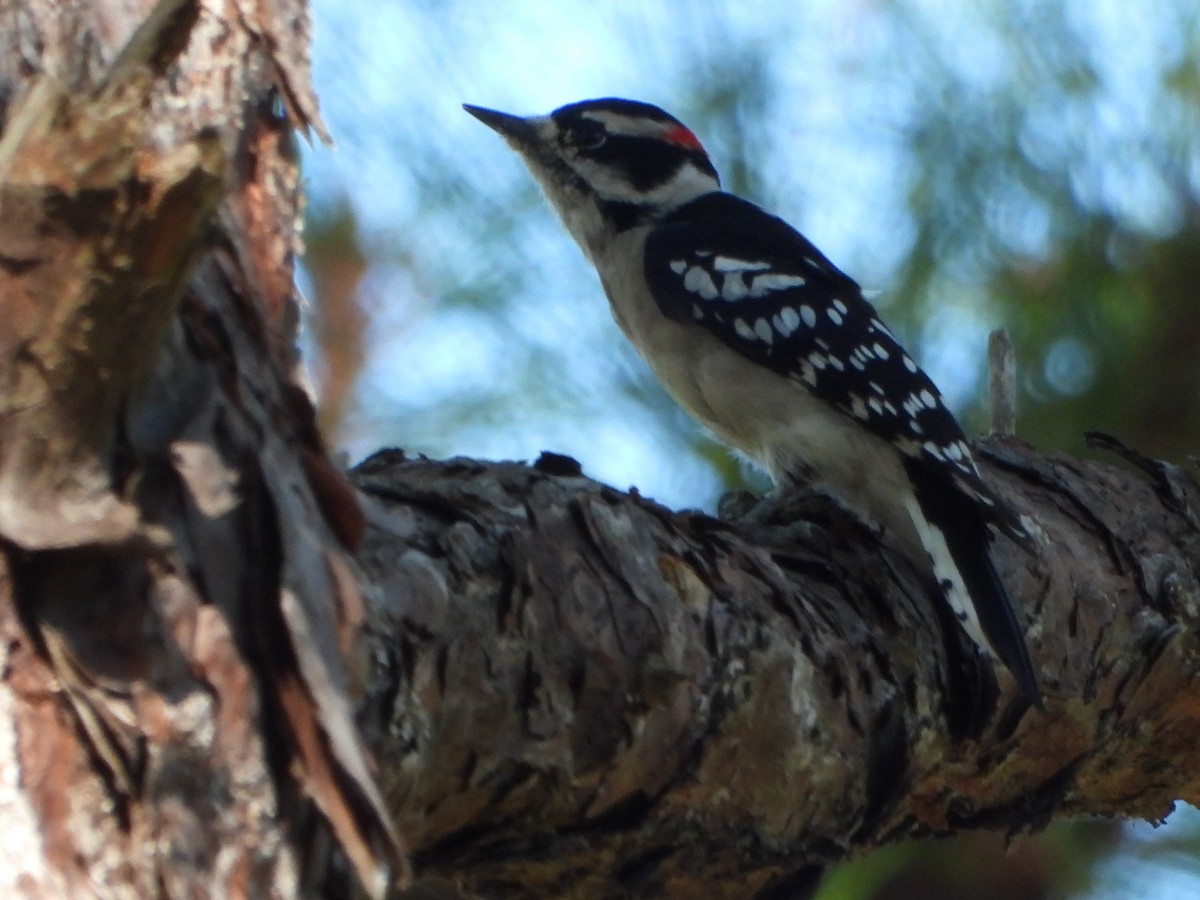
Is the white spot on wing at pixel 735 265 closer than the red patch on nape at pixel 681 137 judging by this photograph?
Yes

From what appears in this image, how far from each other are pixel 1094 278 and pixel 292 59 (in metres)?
1.62

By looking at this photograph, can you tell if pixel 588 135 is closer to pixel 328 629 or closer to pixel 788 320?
pixel 788 320

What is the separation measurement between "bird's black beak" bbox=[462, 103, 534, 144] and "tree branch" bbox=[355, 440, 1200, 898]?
1.39 metres

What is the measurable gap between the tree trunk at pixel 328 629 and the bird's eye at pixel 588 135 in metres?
1.44

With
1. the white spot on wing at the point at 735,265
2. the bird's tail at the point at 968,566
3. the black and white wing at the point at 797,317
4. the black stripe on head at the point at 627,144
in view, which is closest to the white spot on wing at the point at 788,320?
the black and white wing at the point at 797,317

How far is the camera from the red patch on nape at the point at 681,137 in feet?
11.0

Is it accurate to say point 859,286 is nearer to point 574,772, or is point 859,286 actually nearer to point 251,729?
point 574,772

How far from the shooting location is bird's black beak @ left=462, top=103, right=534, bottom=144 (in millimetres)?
3332

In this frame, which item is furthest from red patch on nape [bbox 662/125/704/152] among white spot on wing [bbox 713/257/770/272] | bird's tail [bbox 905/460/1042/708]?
bird's tail [bbox 905/460/1042/708]

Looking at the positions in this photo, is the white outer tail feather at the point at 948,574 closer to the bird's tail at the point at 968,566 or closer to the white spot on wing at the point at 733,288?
the bird's tail at the point at 968,566

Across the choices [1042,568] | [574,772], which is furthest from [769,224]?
[574,772]

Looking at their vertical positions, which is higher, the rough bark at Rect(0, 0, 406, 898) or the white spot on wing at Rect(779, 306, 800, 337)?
the white spot on wing at Rect(779, 306, 800, 337)

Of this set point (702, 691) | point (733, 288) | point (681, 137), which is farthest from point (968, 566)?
point (681, 137)

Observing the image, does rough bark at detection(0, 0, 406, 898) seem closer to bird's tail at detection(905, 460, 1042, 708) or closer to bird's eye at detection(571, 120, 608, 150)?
bird's tail at detection(905, 460, 1042, 708)
